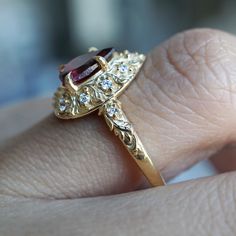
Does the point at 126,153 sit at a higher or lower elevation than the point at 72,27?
higher

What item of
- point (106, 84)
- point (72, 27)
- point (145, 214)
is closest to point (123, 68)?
point (106, 84)

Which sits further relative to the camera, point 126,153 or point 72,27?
point 72,27

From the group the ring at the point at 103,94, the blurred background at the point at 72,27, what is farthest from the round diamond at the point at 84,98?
the blurred background at the point at 72,27

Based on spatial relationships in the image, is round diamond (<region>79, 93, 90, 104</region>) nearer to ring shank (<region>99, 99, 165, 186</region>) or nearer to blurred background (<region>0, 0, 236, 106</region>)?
ring shank (<region>99, 99, 165, 186</region>)

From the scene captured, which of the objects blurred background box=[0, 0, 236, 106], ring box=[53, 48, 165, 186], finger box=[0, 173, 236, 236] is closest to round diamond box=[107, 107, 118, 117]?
ring box=[53, 48, 165, 186]

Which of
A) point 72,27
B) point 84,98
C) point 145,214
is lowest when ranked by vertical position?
point 72,27

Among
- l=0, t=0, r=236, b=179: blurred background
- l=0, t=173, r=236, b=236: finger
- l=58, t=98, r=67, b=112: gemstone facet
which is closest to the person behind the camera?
l=0, t=173, r=236, b=236: finger

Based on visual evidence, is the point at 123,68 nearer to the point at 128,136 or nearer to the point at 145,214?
the point at 128,136
